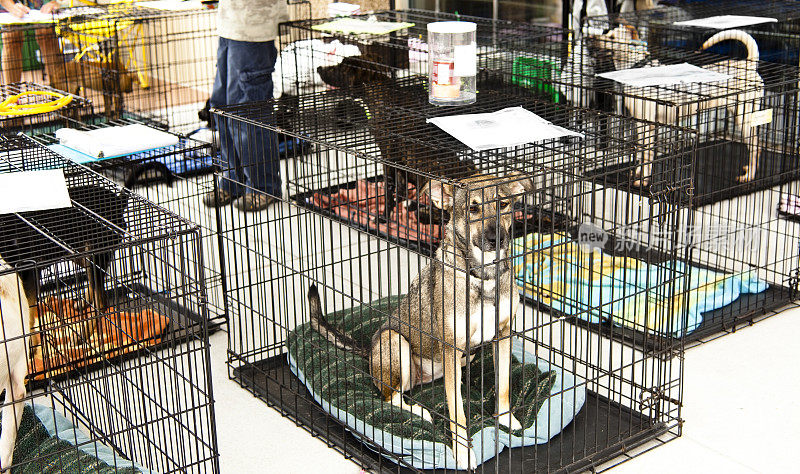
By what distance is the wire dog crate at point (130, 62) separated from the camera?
246 inches

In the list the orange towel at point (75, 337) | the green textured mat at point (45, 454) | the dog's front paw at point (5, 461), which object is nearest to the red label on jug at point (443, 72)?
the orange towel at point (75, 337)

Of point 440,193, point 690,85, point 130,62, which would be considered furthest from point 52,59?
point 440,193

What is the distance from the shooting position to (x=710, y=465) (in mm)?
A: 3143

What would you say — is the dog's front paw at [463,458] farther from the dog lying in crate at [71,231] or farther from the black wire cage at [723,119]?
the black wire cage at [723,119]

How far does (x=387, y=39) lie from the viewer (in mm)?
5344

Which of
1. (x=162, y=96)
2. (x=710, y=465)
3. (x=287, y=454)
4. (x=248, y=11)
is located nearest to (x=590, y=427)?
(x=710, y=465)

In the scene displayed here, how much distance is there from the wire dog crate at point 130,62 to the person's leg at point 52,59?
108mm

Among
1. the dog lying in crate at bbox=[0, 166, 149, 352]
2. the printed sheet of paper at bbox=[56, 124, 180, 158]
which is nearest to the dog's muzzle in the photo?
the dog lying in crate at bbox=[0, 166, 149, 352]

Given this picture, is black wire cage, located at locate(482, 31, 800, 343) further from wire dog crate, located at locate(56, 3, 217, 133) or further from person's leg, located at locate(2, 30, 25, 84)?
person's leg, located at locate(2, 30, 25, 84)

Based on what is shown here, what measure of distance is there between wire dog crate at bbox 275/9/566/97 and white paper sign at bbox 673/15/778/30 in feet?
2.58

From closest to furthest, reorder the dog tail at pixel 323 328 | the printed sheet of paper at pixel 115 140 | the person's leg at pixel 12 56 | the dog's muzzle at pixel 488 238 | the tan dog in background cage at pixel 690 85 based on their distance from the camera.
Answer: the dog's muzzle at pixel 488 238 → the dog tail at pixel 323 328 → the printed sheet of paper at pixel 115 140 → the tan dog in background cage at pixel 690 85 → the person's leg at pixel 12 56

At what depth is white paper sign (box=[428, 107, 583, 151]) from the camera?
Answer: 297 centimetres

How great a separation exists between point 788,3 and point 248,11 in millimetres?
3596

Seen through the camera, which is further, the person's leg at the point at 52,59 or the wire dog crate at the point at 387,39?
the person's leg at the point at 52,59
